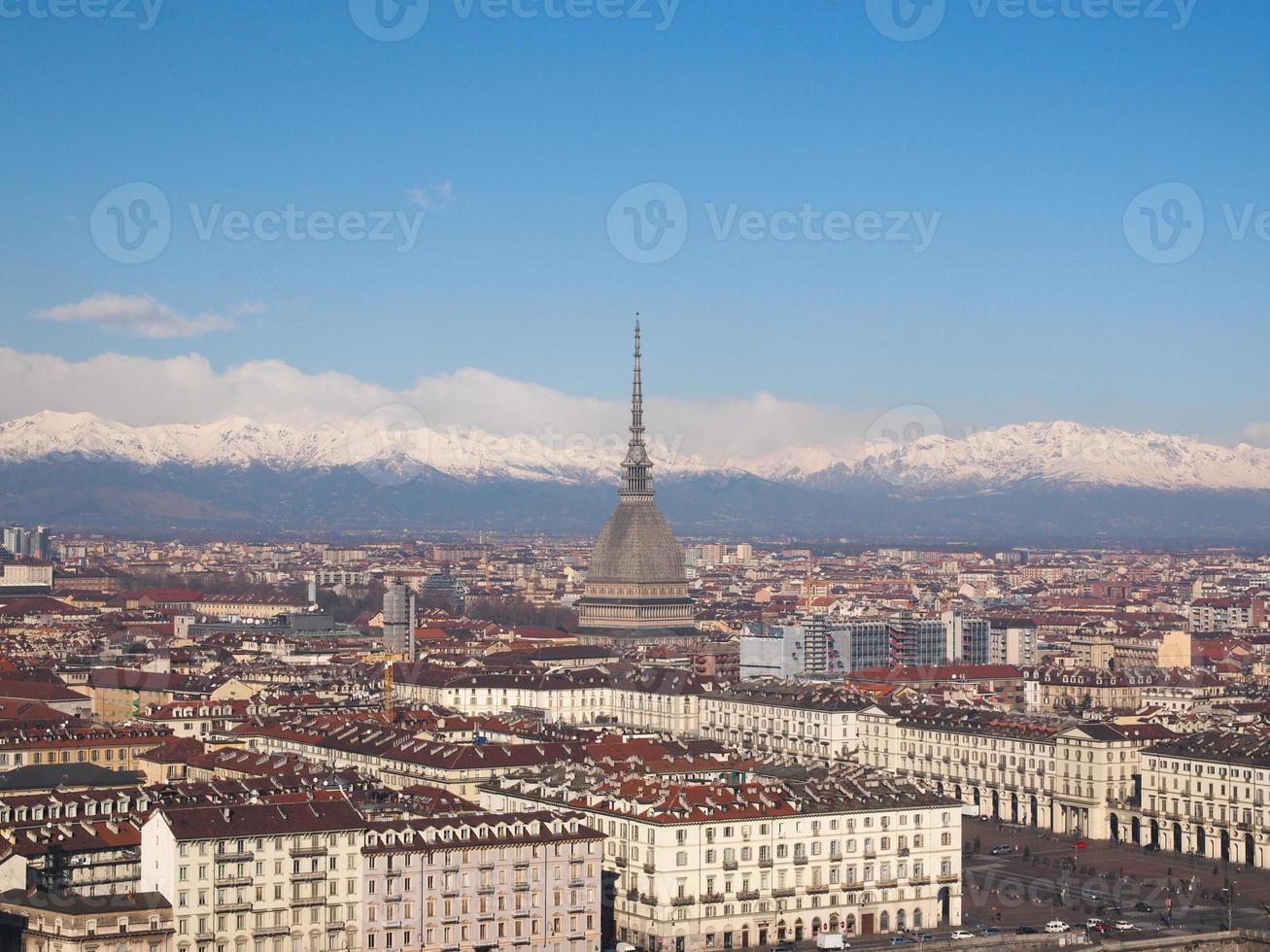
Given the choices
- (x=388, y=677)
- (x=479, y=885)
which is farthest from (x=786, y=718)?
(x=479, y=885)

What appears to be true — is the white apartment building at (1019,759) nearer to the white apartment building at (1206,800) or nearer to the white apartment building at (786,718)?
the white apartment building at (1206,800)

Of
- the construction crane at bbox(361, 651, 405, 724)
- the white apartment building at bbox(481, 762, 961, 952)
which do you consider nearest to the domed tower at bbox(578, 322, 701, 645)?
the construction crane at bbox(361, 651, 405, 724)

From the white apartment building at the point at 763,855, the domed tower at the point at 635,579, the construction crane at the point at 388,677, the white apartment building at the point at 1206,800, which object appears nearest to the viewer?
the white apartment building at the point at 763,855

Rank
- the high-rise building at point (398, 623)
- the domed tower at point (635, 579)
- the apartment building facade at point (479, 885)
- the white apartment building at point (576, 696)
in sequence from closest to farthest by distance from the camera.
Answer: the apartment building facade at point (479, 885)
the white apartment building at point (576, 696)
the high-rise building at point (398, 623)
the domed tower at point (635, 579)

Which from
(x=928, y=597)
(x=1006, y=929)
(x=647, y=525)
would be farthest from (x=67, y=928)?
(x=928, y=597)

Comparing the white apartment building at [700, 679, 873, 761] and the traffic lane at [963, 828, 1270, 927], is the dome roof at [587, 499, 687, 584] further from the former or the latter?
the traffic lane at [963, 828, 1270, 927]

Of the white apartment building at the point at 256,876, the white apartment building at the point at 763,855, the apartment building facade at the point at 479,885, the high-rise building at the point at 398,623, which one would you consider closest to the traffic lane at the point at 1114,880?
the white apartment building at the point at 763,855

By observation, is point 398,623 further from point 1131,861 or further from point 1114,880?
point 1114,880
